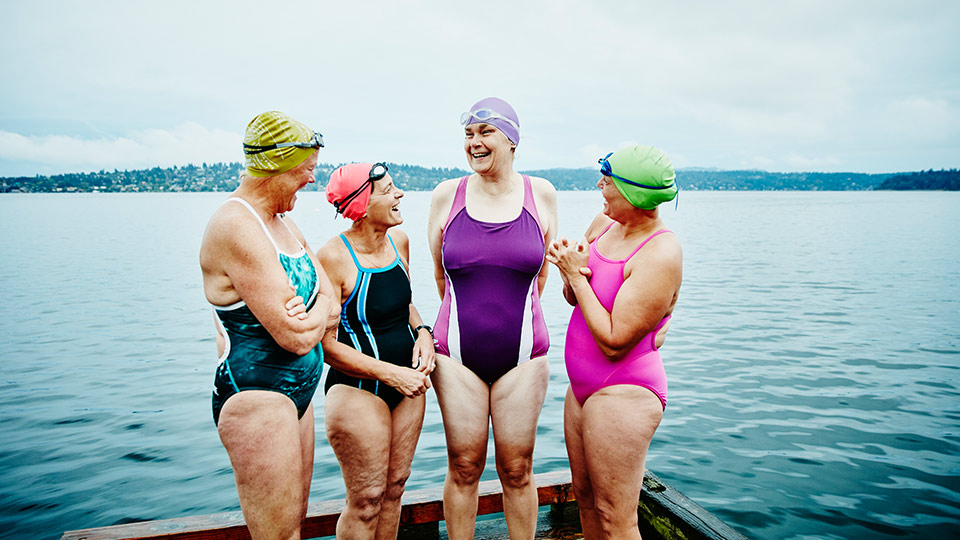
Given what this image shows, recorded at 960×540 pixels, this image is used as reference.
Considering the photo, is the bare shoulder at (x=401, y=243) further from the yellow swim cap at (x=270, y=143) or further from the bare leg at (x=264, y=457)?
the bare leg at (x=264, y=457)

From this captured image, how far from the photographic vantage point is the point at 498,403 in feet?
11.7

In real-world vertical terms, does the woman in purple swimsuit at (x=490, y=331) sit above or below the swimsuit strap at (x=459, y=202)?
below

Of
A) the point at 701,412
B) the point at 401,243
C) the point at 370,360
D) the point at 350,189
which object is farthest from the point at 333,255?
the point at 701,412

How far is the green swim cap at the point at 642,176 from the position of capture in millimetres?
2865

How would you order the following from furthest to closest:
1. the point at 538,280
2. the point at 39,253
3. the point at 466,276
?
the point at 39,253 < the point at 538,280 < the point at 466,276

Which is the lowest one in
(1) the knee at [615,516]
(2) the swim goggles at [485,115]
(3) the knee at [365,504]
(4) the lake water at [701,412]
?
(4) the lake water at [701,412]

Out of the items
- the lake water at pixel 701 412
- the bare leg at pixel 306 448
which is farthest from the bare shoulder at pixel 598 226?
the lake water at pixel 701 412

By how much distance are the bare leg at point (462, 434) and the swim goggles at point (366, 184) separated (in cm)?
111

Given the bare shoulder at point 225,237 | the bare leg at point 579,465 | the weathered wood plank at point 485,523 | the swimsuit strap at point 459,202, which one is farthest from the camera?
the weathered wood plank at point 485,523

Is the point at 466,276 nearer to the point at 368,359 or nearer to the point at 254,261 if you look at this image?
the point at 368,359

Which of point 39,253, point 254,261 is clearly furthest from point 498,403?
point 39,253

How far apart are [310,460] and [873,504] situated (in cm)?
705

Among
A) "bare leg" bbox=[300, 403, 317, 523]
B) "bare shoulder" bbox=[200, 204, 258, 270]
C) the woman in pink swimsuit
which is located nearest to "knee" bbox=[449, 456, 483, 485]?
the woman in pink swimsuit

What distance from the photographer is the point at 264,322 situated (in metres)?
2.54
